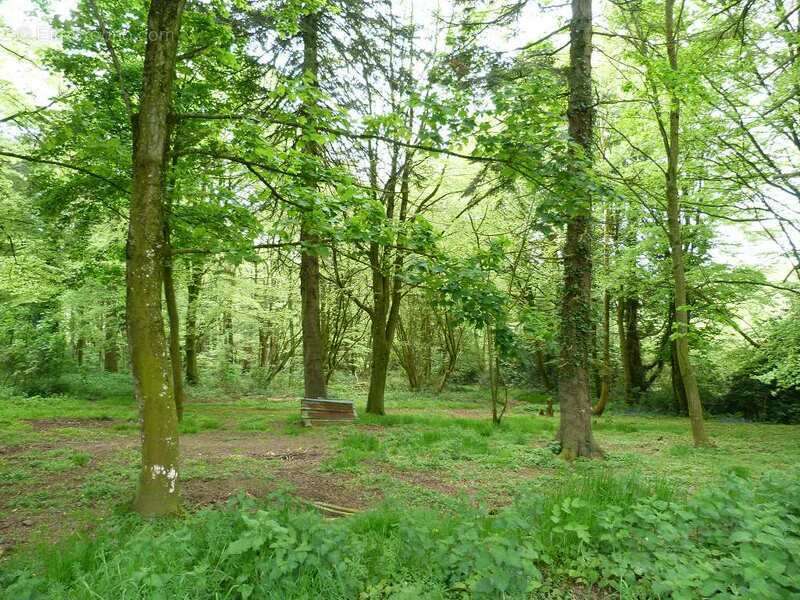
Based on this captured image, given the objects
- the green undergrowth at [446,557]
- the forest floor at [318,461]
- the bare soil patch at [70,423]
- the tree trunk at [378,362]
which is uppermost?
the tree trunk at [378,362]

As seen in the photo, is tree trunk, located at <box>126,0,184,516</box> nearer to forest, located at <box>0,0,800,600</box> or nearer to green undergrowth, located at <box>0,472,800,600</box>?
forest, located at <box>0,0,800,600</box>

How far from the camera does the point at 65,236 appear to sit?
1311 cm

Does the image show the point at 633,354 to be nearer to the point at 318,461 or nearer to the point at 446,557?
the point at 318,461

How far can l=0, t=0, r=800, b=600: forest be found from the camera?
3.20 m

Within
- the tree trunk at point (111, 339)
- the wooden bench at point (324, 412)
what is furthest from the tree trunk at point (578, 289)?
the tree trunk at point (111, 339)

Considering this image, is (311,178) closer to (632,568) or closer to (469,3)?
(632,568)

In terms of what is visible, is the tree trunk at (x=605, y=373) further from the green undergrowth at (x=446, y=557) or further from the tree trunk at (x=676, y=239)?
the green undergrowth at (x=446, y=557)

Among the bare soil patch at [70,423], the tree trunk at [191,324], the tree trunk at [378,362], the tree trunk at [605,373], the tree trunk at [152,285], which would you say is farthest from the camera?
the tree trunk at [191,324]

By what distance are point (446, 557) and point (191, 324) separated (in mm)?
18669

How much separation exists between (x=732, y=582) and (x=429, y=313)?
21.5 m

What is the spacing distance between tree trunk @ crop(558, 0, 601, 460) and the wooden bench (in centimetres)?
519

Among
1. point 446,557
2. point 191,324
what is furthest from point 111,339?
point 446,557

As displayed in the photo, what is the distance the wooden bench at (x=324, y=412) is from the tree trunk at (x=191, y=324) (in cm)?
808

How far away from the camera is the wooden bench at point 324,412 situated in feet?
36.9
